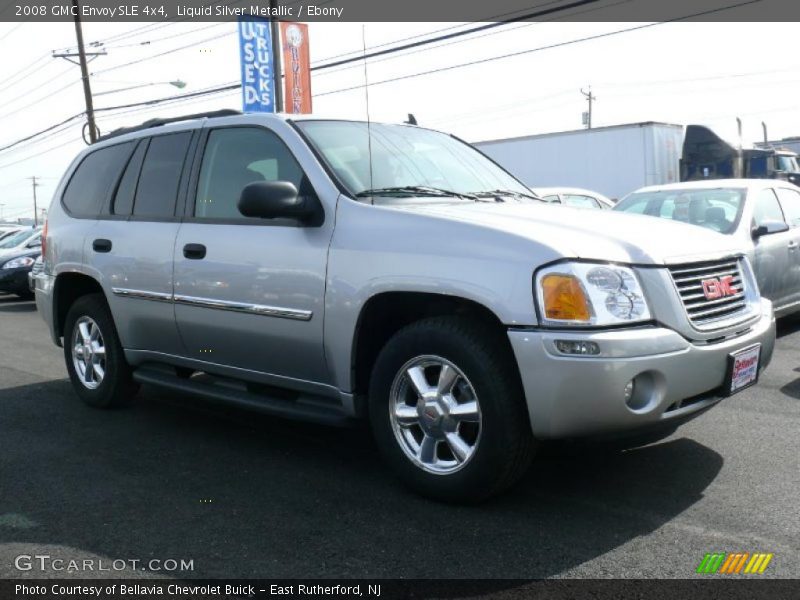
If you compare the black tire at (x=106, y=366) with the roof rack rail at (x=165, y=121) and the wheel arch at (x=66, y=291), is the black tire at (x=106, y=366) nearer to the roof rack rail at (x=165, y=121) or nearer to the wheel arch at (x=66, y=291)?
the wheel arch at (x=66, y=291)

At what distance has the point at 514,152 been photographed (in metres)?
24.5

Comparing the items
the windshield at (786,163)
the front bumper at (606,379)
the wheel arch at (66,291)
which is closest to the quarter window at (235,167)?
the wheel arch at (66,291)

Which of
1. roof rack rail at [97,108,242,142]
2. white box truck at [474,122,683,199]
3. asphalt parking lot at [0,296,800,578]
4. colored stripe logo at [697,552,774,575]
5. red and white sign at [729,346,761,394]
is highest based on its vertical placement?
white box truck at [474,122,683,199]

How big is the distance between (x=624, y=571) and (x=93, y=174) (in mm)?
4631

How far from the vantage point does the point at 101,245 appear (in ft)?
18.3

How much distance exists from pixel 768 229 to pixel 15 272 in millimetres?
12855

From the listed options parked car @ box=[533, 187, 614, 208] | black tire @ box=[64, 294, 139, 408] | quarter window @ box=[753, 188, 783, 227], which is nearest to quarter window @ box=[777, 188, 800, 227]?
quarter window @ box=[753, 188, 783, 227]

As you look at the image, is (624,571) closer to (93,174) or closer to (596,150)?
(93,174)

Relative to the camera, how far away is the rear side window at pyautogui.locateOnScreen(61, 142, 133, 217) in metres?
5.80

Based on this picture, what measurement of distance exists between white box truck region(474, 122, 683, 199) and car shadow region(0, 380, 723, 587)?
17874mm

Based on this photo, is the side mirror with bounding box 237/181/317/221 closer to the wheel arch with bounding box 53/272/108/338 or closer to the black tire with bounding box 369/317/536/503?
the black tire with bounding box 369/317/536/503

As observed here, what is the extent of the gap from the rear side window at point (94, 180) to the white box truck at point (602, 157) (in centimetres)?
1665

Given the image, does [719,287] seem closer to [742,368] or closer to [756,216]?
[742,368]

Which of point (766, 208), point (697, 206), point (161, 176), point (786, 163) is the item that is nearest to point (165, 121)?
point (161, 176)
